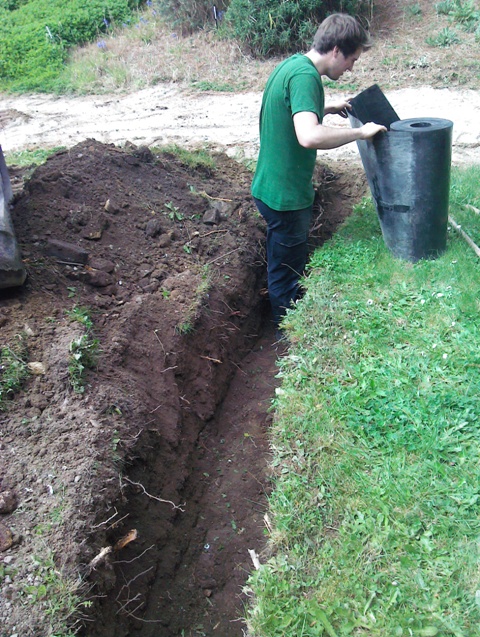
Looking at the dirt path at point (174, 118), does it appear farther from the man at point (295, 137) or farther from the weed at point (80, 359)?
the weed at point (80, 359)

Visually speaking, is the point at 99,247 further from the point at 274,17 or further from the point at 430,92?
the point at 274,17

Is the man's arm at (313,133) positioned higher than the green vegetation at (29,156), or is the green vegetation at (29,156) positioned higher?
the man's arm at (313,133)

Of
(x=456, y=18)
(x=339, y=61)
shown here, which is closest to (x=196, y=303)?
(x=339, y=61)

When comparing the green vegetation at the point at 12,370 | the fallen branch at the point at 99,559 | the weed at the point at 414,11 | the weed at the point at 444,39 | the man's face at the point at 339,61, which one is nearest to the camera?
the fallen branch at the point at 99,559

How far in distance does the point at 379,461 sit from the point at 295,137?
2.42m

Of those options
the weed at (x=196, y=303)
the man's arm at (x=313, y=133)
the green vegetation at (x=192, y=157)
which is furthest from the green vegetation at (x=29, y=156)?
the man's arm at (x=313, y=133)

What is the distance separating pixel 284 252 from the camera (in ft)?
16.0

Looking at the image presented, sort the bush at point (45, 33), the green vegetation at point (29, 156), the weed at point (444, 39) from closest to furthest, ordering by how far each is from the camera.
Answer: the green vegetation at point (29, 156) < the weed at point (444, 39) < the bush at point (45, 33)

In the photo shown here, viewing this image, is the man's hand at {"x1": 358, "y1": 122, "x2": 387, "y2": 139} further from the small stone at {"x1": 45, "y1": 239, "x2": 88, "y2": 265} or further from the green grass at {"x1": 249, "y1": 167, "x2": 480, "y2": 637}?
the small stone at {"x1": 45, "y1": 239, "x2": 88, "y2": 265}

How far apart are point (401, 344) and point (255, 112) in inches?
225

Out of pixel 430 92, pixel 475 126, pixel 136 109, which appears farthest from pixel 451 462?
pixel 136 109

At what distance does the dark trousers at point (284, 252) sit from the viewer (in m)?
4.69

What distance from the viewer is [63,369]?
362 centimetres

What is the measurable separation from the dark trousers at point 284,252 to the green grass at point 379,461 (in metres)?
0.35
